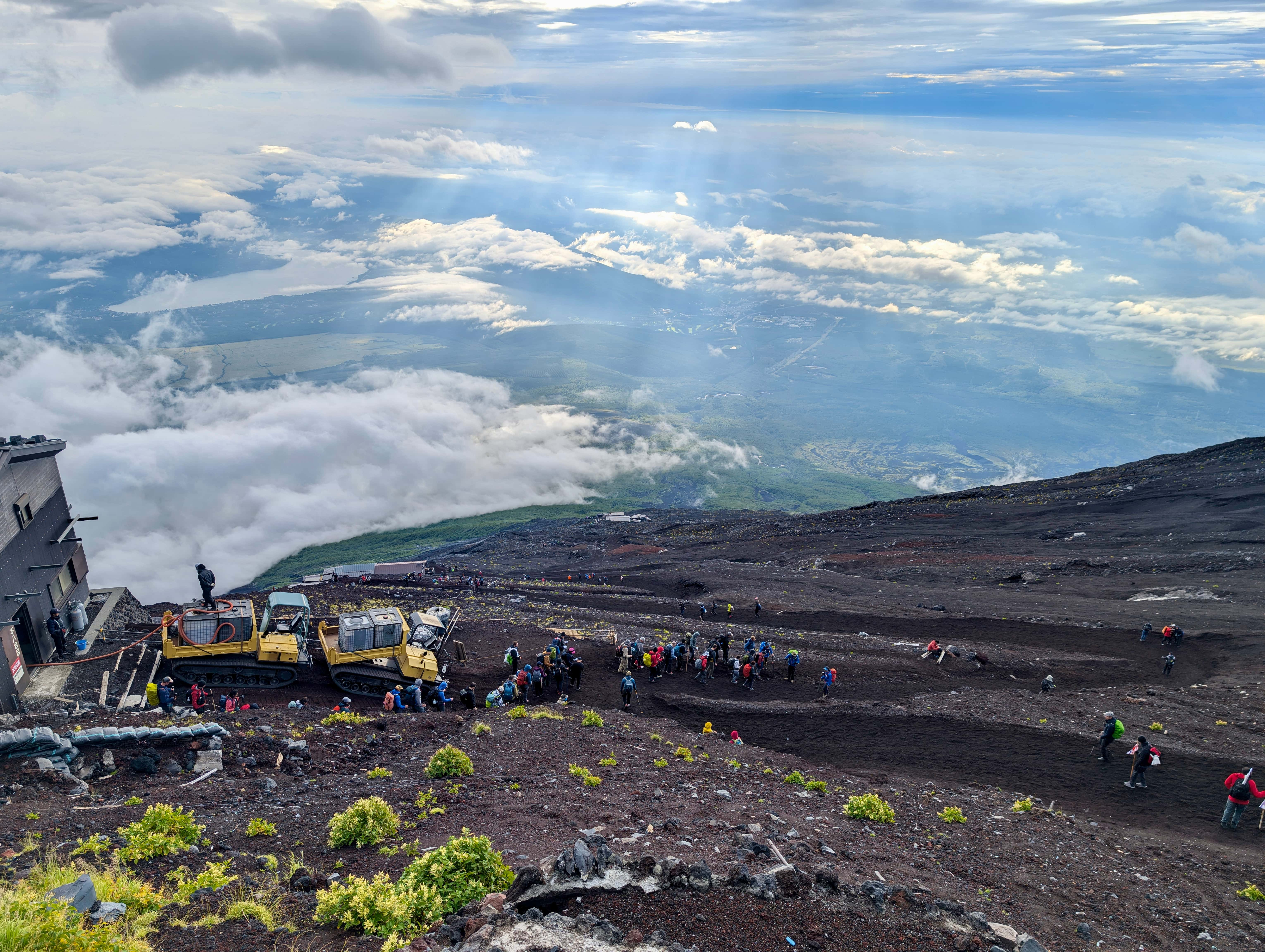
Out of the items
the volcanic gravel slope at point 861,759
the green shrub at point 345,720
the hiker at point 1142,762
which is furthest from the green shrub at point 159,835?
the hiker at point 1142,762

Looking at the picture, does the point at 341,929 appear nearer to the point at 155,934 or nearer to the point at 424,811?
the point at 155,934

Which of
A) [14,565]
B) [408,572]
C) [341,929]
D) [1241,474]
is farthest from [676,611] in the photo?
[1241,474]

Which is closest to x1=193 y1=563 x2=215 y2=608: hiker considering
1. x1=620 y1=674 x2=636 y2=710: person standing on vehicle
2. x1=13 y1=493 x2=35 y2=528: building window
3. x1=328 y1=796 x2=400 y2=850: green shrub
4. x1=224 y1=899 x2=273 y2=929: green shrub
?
x1=13 y1=493 x2=35 y2=528: building window

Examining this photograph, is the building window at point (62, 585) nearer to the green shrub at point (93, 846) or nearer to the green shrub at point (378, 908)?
the green shrub at point (93, 846)

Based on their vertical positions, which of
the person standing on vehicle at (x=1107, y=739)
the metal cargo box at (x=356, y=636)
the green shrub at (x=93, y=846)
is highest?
the green shrub at (x=93, y=846)

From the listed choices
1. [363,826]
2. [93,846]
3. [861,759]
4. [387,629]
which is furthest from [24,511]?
[861,759]

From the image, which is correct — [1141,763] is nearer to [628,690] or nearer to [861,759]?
[861,759]

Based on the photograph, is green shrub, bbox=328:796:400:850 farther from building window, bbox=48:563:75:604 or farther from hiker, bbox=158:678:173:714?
building window, bbox=48:563:75:604
